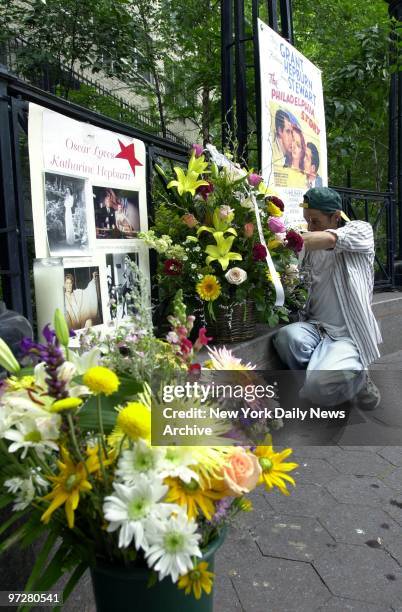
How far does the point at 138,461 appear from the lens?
96 centimetres

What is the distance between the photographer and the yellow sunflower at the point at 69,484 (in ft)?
Answer: 3.13

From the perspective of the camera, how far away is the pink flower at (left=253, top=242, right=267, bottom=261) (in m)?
2.99

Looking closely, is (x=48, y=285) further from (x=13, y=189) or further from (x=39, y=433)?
(x=39, y=433)

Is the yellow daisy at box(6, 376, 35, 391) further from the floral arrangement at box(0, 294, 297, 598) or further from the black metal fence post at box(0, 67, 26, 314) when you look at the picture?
the black metal fence post at box(0, 67, 26, 314)

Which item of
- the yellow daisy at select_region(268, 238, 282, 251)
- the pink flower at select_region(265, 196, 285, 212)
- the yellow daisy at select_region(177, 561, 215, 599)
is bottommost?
the yellow daisy at select_region(177, 561, 215, 599)

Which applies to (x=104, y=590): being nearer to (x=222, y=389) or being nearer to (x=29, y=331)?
(x=222, y=389)

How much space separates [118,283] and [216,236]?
600 millimetres

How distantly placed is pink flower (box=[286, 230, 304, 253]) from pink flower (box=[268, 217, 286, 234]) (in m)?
0.08

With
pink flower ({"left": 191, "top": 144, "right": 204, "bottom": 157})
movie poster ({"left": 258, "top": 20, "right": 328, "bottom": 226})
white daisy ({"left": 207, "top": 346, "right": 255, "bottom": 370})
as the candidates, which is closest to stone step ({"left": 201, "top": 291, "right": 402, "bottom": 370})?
movie poster ({"left": 258, "top": 20, "right": 328, "bottom": 226})

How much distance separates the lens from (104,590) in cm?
111

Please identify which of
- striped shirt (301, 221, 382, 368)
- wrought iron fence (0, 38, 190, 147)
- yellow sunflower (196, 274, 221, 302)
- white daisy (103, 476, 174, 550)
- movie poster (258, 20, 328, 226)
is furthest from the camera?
wrought iron fence (0, 38, 190, 147)

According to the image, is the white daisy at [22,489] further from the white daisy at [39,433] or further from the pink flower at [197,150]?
the pink flower at [197,150]

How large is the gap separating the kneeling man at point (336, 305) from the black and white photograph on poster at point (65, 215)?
148cm

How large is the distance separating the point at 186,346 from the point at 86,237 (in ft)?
5.12
